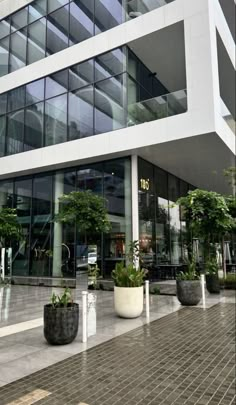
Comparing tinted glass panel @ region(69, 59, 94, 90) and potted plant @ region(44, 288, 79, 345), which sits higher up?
tinted glass panel @ region(69, 59, 94, 90)

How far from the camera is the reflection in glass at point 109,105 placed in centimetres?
1591

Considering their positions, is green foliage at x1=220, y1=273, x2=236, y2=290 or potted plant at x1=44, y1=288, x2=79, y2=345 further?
green foliage at x1=220, y1=273, x2=236, y2=290

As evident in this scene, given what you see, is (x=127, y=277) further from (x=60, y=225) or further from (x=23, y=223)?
(x=23, y=223)

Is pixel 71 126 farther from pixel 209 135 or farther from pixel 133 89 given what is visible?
pixel 209 135

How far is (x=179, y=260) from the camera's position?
20156mm

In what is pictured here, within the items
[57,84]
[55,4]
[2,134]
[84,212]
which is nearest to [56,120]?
[57,84]

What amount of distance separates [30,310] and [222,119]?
1038 centimetres

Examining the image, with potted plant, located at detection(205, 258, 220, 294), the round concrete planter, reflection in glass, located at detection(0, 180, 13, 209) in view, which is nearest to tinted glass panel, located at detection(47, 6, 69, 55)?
reflection in glass, located at detection(0, 180, 13, 209)

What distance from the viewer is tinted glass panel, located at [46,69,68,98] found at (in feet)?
59.3

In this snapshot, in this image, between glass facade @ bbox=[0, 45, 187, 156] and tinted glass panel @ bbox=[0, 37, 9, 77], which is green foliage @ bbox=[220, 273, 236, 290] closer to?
glass facade @ bbox=[0, 45, 187, 156]

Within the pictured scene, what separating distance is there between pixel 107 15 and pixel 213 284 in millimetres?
13265

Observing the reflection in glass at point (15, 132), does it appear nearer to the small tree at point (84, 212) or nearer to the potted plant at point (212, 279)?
the small tree at point (84, 212)

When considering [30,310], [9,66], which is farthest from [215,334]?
[9,66]

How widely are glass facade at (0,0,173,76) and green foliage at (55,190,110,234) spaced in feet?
29.2
